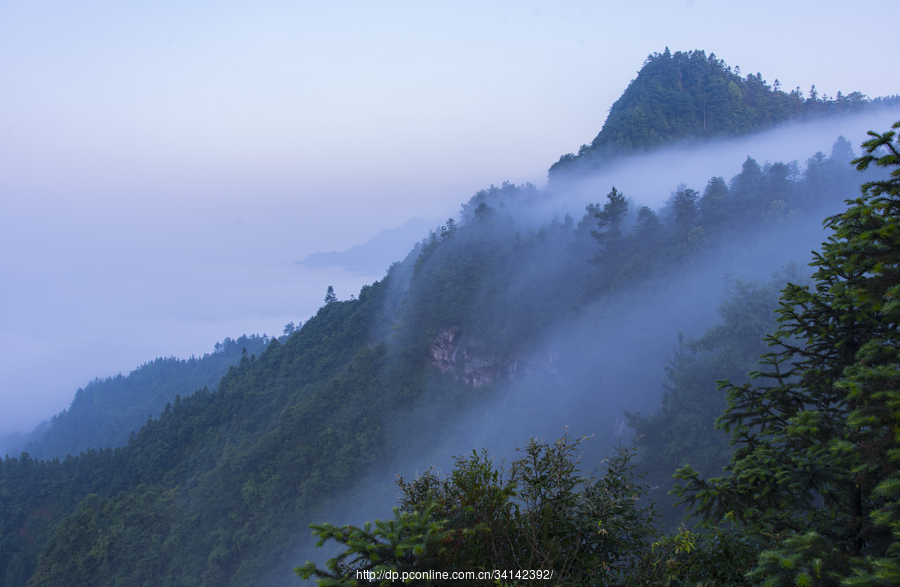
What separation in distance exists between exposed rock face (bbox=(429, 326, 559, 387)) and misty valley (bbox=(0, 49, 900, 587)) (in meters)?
0.26

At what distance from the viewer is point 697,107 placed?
7300cm

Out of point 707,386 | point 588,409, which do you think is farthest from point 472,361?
point 707,386

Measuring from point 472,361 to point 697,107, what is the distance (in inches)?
2183

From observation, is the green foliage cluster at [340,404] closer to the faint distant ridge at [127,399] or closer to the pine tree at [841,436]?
the pine tree at [841,436]

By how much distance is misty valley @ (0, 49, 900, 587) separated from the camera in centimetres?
533

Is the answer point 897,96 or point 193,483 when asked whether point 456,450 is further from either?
point 897,96

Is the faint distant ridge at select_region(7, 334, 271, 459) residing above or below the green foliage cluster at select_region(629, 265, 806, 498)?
below

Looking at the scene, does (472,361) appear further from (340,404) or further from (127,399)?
(127,399)

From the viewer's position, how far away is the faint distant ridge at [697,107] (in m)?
71.2

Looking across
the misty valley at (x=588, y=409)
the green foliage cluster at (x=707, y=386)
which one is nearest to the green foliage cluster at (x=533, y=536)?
the misty valley at (x=588, y=409)

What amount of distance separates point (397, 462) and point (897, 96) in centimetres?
9832

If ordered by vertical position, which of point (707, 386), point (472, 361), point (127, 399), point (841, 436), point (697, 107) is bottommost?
point (127, 399)

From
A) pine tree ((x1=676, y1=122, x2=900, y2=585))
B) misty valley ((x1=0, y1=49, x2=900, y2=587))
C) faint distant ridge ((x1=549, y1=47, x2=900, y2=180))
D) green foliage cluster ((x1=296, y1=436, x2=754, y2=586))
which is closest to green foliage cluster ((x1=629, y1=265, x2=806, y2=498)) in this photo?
misty valley ((x1=0, y1=49, x2=900, y2=587))

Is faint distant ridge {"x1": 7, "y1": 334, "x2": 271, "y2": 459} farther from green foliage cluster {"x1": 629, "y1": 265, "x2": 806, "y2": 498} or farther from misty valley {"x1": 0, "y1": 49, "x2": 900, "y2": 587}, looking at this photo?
green foliage cluster {"x1": 629, "y1": 265, "x2": 806, "y2": 498}
